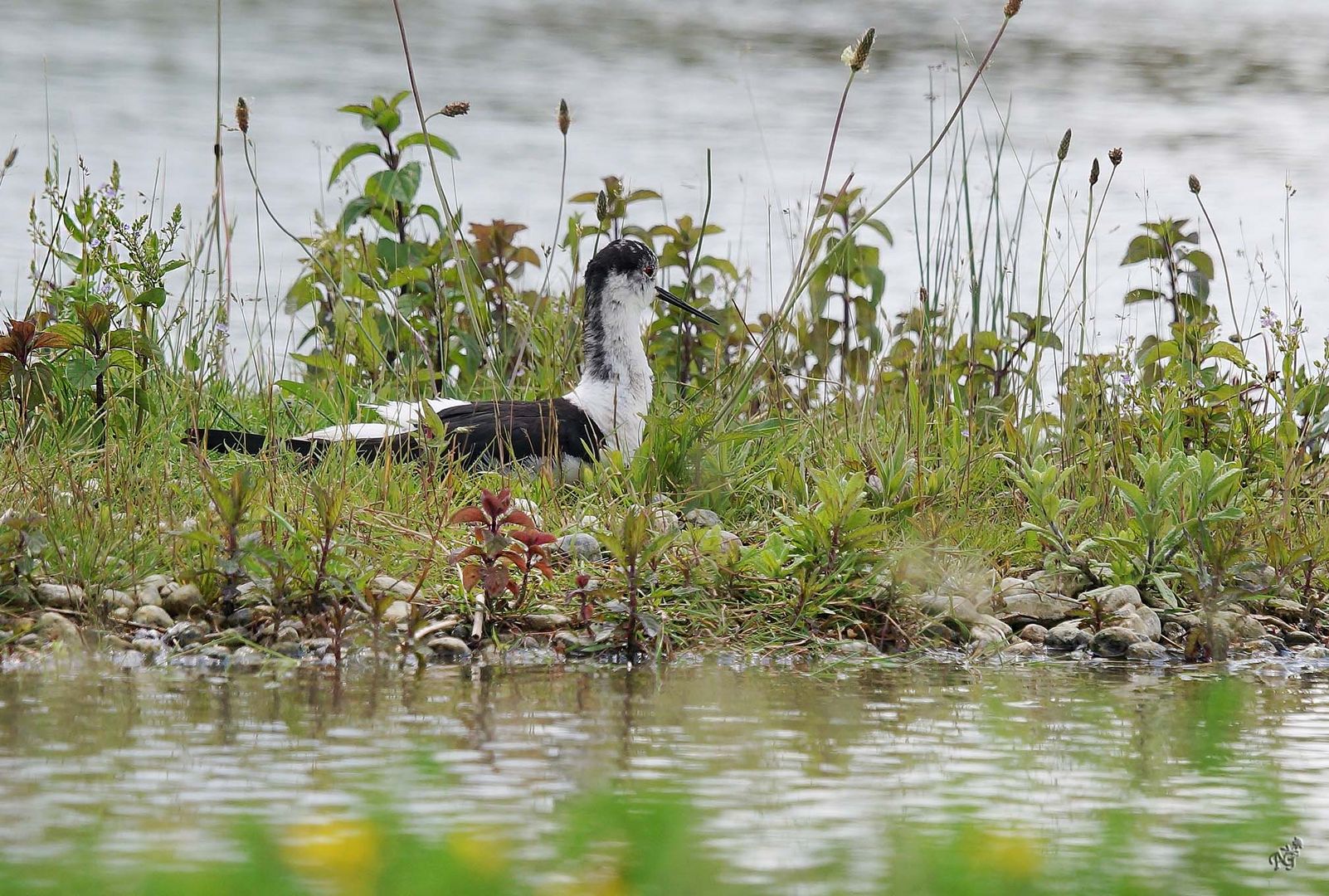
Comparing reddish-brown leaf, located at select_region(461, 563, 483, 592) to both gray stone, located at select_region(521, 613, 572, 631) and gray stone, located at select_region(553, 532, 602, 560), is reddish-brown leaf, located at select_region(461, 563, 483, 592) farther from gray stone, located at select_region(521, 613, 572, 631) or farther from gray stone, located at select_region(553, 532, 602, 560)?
gray stone, located at select_region(553, 532, 602, 560)

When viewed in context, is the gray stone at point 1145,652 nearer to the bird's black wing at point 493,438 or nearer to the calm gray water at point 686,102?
the bird's black wing at point 493,438

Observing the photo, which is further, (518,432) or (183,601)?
(518,432)

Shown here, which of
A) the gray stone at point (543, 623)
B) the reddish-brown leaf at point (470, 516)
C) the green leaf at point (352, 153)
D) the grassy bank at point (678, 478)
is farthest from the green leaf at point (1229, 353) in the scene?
the green leaf at point (352, 153)

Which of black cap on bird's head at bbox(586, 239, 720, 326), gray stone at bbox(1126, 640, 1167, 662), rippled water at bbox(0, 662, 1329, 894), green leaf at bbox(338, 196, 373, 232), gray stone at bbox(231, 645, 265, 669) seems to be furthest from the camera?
green leaf at bbox(338, 196, 373, 232)

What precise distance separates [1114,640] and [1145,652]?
0.26 feet

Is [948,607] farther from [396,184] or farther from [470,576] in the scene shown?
[396,184]

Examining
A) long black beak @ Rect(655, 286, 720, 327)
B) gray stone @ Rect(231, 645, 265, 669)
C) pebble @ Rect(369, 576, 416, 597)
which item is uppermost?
long black beak @ Rect(655, 286, 720, 327)

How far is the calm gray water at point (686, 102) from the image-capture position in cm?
965

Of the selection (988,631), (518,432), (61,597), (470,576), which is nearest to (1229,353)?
(988,631)

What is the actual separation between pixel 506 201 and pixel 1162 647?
6.49 m

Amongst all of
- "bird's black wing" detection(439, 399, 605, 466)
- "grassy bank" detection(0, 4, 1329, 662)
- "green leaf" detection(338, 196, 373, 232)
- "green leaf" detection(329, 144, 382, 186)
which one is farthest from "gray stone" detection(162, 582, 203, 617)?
"green leaf" detection(338, 196, 373, 232)

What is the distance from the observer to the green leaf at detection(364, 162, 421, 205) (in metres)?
6.38

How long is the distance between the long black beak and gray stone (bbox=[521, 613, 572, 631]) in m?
2.48

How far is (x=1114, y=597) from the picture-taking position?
433cm
